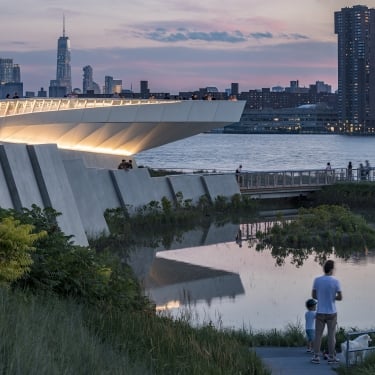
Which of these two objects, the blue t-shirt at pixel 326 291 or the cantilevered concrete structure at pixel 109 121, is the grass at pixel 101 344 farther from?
the cantilevered concrete structure at pixel 109 121

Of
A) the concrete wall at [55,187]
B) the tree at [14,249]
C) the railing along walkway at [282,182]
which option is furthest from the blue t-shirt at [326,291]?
the railing along walkway at [282,182]

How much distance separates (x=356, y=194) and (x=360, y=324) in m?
30.2

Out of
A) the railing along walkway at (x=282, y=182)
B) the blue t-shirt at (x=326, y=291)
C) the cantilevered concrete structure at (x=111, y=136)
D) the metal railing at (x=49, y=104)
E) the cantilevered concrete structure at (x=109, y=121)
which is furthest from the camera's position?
the railing along walkway at (x=282, y=182)

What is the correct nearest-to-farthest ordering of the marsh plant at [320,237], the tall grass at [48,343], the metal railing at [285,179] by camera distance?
the tall grass at [48,343] → the marsh plant at [320,237] → the metal railing at [285,179]

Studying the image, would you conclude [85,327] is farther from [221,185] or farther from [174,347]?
[221,185]

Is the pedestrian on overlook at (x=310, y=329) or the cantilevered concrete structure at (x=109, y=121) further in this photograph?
the cantilevered concrete structure at (x=109, y=121)

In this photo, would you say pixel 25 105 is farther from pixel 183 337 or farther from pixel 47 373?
pixel 47 373

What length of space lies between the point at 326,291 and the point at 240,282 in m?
12.9

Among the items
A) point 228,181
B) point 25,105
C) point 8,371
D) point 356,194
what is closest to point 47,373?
point 8,371

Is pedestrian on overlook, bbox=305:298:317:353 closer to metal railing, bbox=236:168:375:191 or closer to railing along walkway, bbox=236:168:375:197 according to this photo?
railing along walkway, bbox=236:168:375:197

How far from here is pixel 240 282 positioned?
26.2m

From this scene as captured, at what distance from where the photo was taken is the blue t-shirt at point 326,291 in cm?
1334

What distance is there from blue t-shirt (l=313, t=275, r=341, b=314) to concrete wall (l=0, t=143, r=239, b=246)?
9.30 meters

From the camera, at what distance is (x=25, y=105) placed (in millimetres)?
39500
